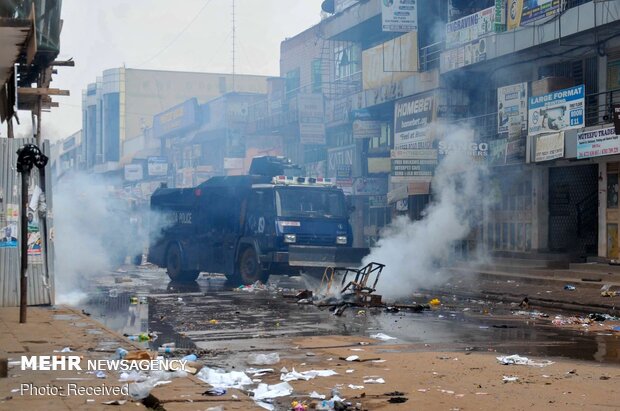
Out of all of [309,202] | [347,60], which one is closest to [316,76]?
[347,60]

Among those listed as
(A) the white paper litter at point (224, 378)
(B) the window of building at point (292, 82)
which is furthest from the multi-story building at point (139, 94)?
(A) the white paper litter at point (224, 378)

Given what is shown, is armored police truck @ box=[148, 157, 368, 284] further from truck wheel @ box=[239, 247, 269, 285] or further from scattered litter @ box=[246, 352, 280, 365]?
scattered litter @ box=[246, 352, 280, 365]

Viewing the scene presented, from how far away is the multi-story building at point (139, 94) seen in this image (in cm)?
8675

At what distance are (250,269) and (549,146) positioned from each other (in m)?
9.24

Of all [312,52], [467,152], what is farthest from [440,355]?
[312,52]

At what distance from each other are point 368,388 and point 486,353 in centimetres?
286

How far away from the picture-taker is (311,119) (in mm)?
39625

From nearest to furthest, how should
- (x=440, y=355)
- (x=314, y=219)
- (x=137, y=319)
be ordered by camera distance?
(x=440, y=355)
(x=137, y=319)
(x=314, y=219)

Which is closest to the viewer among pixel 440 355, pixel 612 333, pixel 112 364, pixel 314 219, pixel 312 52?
pixel 112 364

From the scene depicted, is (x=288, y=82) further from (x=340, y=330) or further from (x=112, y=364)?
(x=112, y=364)

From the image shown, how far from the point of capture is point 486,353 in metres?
10.5

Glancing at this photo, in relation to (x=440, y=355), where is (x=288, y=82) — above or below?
above

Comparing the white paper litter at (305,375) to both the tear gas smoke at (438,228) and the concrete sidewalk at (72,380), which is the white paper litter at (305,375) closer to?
the concrete sidewalk at (72,380)

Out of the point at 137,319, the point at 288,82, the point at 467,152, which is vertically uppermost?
the point at 288,82
